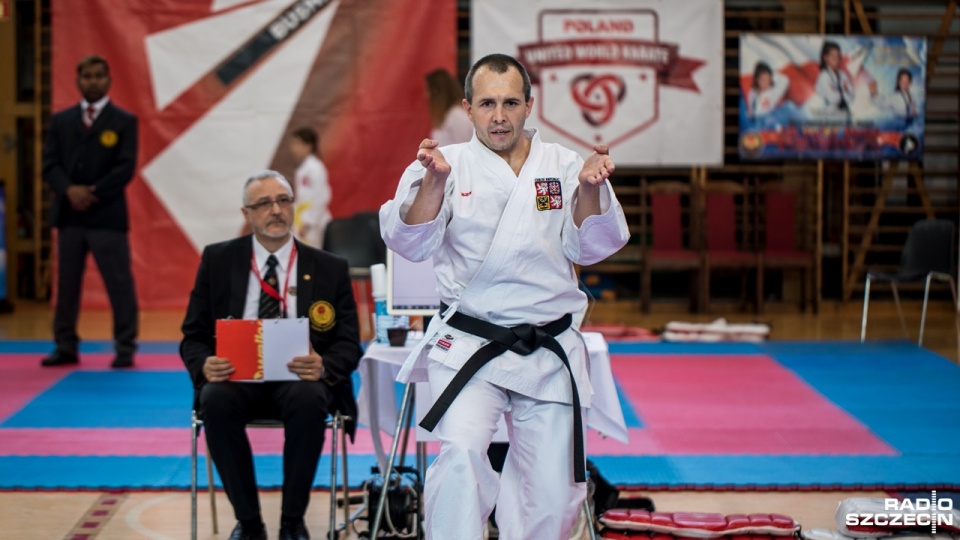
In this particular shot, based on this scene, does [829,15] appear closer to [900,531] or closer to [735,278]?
[735,278]

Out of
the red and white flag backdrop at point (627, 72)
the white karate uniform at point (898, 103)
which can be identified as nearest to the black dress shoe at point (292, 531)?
the red and white flag backdrop at point (627, 72)

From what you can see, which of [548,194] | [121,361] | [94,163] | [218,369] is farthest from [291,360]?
[94,163]

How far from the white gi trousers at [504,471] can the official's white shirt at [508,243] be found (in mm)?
56

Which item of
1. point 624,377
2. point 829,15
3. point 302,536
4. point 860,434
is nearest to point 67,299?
point 624,377

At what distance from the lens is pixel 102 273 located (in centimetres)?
684

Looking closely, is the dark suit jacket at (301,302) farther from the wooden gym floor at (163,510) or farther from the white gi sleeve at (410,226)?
the white gi sleeve at (410,226)

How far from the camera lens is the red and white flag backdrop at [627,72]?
8867 mm

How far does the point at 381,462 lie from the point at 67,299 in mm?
3429

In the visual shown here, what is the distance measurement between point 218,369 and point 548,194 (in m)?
1.24

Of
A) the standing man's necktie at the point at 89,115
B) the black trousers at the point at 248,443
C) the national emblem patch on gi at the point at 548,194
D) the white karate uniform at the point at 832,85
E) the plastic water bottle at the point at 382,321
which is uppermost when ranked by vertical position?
the white karate uniform at the point at 832,85

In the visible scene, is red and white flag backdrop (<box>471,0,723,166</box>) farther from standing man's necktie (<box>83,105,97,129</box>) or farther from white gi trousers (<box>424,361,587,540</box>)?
white gi trousers (<box>424,361,587,540</box>)

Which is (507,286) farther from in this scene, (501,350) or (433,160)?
(433,160)

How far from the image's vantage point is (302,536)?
368cm

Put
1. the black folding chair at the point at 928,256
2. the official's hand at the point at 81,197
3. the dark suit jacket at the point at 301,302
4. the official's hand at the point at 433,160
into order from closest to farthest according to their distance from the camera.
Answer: the official's hand at the point at 433,160 → the dark suit jacket at the point at 301,302 → the official's hand at the point at 81,197 → the black folding chair at the point at 928,256
